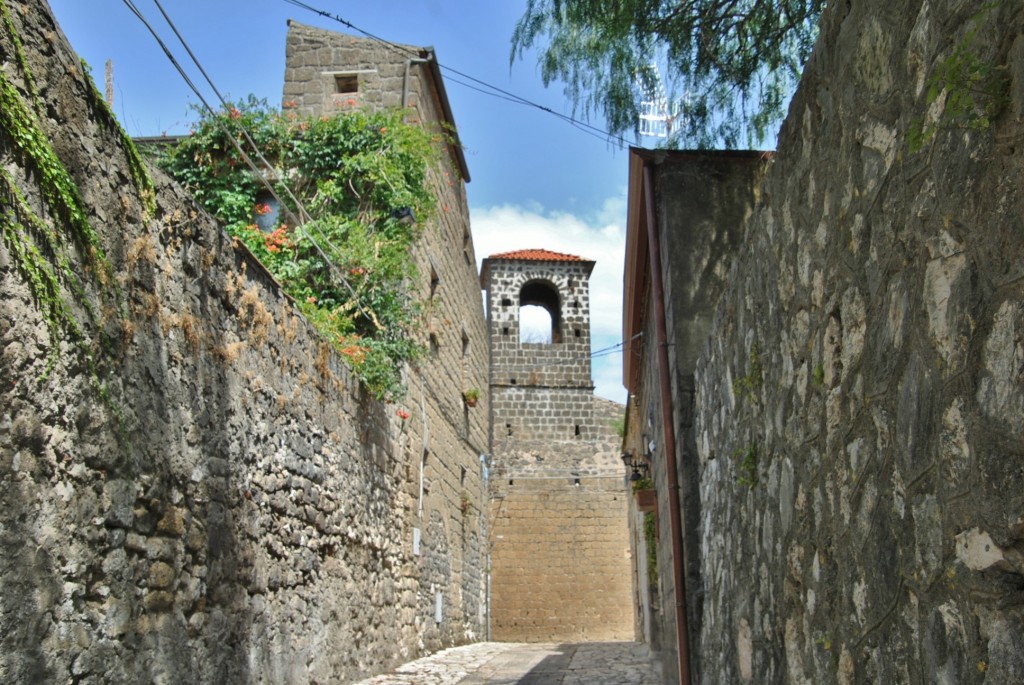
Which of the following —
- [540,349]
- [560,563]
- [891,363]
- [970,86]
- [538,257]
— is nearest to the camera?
[970,86]

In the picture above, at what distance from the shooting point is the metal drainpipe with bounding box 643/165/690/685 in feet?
19.4

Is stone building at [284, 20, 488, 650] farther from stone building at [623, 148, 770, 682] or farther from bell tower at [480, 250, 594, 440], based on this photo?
bell tower at [480, 250, 594, 440]

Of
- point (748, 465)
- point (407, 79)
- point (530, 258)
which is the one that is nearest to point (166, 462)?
point (748, 465)

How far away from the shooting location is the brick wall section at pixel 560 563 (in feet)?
64.3

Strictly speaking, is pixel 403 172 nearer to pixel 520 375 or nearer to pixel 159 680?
pixel 159 680

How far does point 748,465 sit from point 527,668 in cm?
646

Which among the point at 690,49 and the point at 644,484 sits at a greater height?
the point at 690,49

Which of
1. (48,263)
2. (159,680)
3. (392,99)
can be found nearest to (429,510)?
(392,99)

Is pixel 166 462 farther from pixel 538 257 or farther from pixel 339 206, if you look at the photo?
pixel 538 257

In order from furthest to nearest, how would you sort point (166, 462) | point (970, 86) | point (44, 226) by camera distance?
point (166, 462)
point (44, 226)
point (970, 86)

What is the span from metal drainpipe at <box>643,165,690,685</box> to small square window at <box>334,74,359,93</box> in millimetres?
5865

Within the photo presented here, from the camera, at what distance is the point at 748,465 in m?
3.93

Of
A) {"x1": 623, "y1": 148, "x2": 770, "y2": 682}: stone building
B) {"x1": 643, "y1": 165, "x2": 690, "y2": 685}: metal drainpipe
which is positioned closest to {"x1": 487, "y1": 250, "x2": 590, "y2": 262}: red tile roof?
{"x1": 623, "y1": 148, "x2": 770, "y2": 682}: stone building

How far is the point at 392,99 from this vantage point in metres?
11.2
